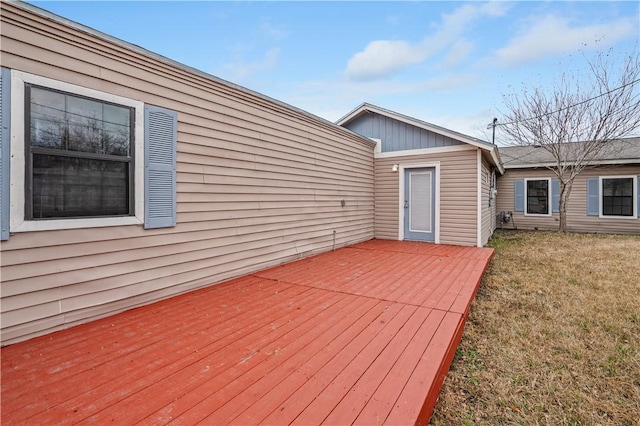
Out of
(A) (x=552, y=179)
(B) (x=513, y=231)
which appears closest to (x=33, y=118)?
(B) (x=513, y=231)

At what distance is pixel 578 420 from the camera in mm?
1801

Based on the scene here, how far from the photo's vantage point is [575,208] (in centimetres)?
1079

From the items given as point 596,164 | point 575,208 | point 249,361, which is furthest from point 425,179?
point 575,208

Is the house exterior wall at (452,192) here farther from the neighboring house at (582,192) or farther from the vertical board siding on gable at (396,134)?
the neighboring house at (582,192)

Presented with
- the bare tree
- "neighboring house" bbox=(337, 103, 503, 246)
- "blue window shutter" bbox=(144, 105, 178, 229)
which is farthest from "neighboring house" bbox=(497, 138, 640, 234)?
"blue window shutter" bbox=(144, 105, 178, 229)

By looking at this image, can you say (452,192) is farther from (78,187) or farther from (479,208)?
(78,187)

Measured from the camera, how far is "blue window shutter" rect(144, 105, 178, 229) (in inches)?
119

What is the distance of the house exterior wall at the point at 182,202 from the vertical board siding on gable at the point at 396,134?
7.42 ft

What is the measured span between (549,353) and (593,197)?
11109 millimetres

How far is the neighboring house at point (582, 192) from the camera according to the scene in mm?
9945

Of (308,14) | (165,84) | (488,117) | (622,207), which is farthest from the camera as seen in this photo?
(488,117)

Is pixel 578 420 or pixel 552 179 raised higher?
pixel 552 179

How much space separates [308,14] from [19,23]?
721 cm

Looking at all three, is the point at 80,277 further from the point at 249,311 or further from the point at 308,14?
the point at 308,14
